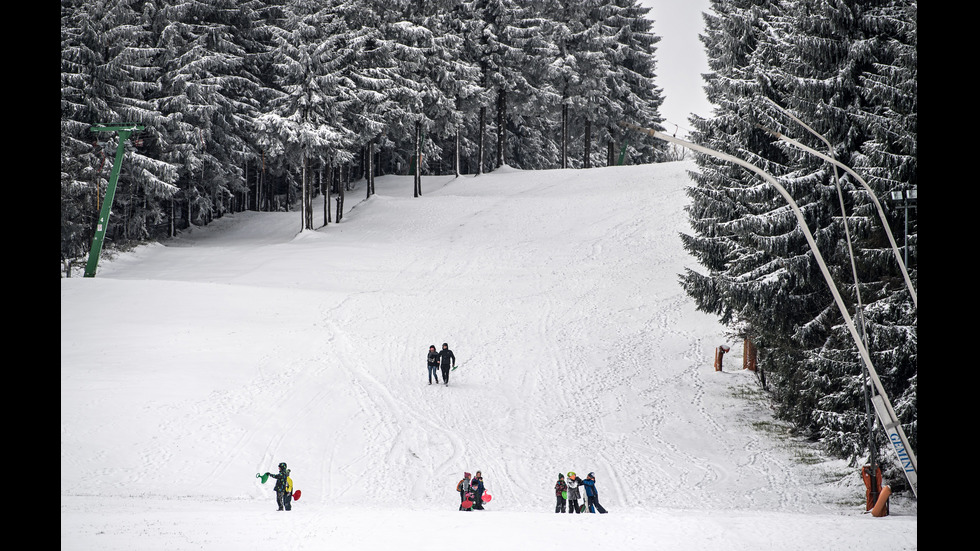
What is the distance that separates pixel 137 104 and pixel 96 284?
14.2m

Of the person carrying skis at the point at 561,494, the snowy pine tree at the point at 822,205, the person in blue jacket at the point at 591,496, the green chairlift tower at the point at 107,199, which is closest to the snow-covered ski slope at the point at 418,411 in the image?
the person carrying skis at the point at 561,494

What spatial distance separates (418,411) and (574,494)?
21.3 feet

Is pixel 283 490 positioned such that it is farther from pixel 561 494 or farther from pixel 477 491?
pixel 561 494

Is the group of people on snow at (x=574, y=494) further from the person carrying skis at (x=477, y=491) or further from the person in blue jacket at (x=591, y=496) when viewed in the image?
the person carrying skis at (x=477, y=491)

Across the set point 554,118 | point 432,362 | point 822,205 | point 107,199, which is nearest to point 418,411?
point 432,362

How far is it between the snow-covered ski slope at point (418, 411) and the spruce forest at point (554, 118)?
2.57 metres

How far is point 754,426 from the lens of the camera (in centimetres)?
1989

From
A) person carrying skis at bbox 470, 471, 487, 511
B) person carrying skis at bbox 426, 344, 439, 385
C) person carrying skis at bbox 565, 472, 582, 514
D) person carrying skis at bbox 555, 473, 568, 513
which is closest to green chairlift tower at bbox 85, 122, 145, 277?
person carrying skis at bbox 426, 344, 439, 385

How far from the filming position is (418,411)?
19.9m

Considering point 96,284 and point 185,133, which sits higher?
point 185,133

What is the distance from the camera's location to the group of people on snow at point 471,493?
1434 cm
